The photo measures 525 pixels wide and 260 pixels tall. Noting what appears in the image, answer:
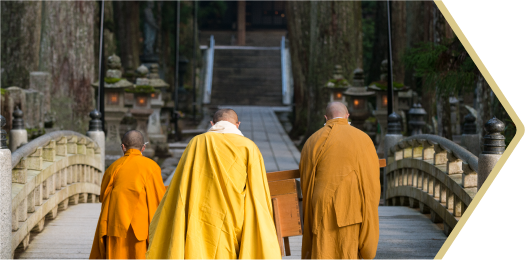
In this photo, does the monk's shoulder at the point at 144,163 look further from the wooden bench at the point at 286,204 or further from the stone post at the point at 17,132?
the stone post at the point at 17,132

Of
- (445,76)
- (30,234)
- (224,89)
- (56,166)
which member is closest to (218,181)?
(30,234)

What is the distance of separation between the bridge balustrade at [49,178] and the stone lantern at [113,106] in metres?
4.05

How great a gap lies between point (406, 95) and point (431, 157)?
6.06 metres

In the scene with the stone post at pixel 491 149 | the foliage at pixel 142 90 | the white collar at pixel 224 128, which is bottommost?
the stone post at pixel 491 149

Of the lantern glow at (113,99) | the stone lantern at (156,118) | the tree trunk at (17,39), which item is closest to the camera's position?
the tree trunk at (17,39)

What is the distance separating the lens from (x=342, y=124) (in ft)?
16.3

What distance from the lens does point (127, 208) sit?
190 inches

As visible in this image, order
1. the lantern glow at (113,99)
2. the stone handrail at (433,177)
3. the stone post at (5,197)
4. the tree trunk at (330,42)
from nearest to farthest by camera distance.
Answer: the stone post at (5,197), the stone handrail at (433,177), the lantern glow at (113,99), the tree trunk at (330,42)

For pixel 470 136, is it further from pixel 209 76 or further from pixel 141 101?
pixel 209 76

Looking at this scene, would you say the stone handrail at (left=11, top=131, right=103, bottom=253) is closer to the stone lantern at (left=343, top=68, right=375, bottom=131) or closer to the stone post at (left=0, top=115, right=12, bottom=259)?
the stone post at (left=0, top=115, right=12, bottom=259)

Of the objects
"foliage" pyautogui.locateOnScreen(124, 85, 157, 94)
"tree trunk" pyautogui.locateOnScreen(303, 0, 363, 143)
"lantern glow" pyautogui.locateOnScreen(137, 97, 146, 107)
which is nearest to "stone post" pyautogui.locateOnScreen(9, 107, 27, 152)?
"foliage" pyautogui.locateOnScreen(124, 85, 157, 94)

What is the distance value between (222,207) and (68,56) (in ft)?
32.8

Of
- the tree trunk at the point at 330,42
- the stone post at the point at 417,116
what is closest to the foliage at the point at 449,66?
the stone post at the point at 417,116

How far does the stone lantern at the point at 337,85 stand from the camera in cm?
1395
